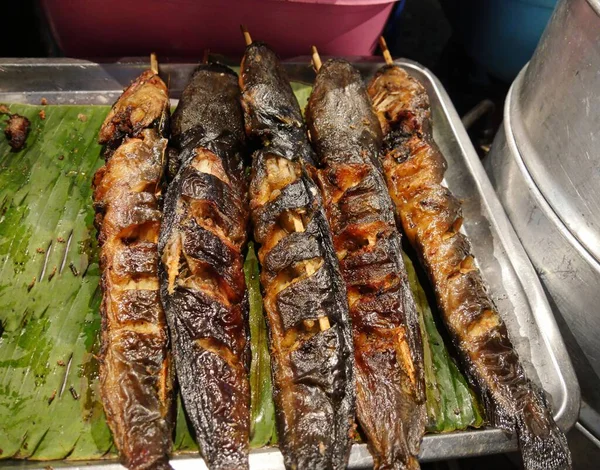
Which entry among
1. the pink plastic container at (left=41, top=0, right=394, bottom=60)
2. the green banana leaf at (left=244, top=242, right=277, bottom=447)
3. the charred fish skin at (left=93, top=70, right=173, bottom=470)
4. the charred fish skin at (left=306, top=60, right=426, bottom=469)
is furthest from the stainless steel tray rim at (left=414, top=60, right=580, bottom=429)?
the charred fish skin at (left=93, top=70, right=173, bottom=470)

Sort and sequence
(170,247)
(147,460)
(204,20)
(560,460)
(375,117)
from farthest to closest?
(204,20) → (375,117) → (170,247) → (560,460) → (147,460)

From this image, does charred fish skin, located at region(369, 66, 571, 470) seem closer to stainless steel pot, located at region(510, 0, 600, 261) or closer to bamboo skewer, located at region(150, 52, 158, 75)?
stainless steel pot, located at region(510, 0, 600, 261)

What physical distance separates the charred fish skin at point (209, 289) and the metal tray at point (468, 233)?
0.30m

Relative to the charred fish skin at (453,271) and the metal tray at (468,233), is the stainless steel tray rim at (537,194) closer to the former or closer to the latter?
the metal tray at (468,233)

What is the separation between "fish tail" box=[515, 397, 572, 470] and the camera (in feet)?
9.29

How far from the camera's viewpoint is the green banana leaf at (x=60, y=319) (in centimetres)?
283

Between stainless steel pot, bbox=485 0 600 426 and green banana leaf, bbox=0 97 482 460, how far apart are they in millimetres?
1141

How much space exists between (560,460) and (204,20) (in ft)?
15.0

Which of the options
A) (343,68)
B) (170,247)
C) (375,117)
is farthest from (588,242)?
(170,247)

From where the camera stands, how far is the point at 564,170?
3.45 m

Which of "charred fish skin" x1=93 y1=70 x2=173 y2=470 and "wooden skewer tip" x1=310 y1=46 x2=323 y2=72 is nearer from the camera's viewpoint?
"charred fish skin" x1=93 y1=70 x2=173 y2=470

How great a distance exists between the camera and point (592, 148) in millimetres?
3162

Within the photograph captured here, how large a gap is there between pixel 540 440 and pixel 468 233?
1.85 metres

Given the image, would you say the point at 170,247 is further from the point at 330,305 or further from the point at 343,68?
the point at 343,68
